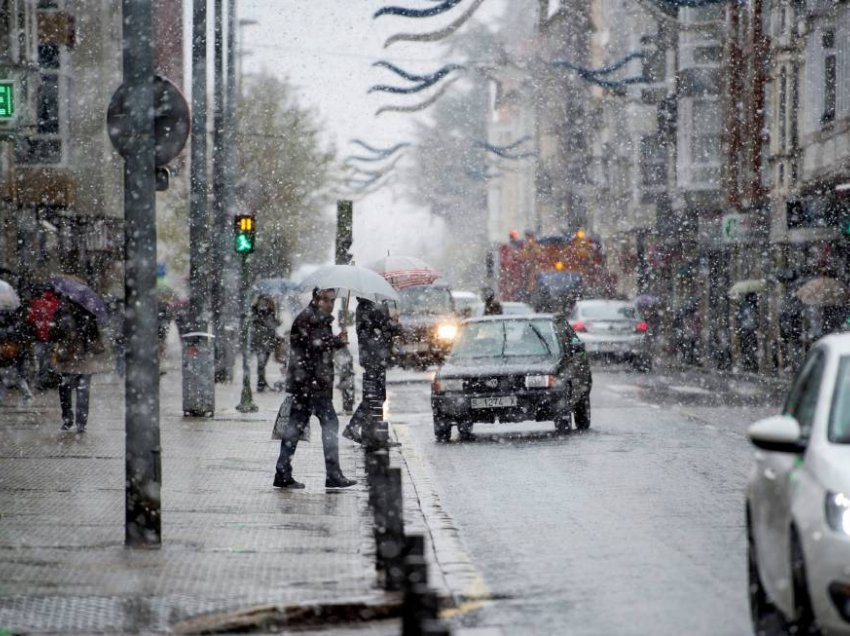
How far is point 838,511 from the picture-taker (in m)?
6.77

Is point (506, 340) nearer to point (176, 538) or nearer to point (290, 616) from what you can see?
point (176, 538)

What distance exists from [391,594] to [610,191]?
64535 millimetres

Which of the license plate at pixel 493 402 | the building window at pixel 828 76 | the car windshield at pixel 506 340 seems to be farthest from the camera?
the building window at pixel 828 76

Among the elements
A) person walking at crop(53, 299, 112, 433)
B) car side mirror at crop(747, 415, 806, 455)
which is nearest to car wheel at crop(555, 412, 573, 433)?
person walking at crop(53, 299, 112, 433)

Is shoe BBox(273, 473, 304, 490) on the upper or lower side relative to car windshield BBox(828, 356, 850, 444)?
lower

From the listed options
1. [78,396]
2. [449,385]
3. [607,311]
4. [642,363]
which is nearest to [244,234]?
[78,396]

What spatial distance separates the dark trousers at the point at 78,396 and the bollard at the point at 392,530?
38.5 feet

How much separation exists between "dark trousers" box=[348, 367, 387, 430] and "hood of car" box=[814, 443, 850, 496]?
1254cm

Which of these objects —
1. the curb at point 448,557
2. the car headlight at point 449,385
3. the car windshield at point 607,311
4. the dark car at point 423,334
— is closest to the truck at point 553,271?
the car windshield at point 607,311

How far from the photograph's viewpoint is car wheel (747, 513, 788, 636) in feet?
25.0

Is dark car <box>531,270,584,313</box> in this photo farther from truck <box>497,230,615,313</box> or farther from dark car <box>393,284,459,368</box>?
dark car <box>393,284,459,368</box>

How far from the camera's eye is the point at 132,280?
1144cm

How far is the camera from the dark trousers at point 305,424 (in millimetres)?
15133

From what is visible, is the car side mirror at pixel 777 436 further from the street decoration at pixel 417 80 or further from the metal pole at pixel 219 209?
the street decoration at pixel 417 80
